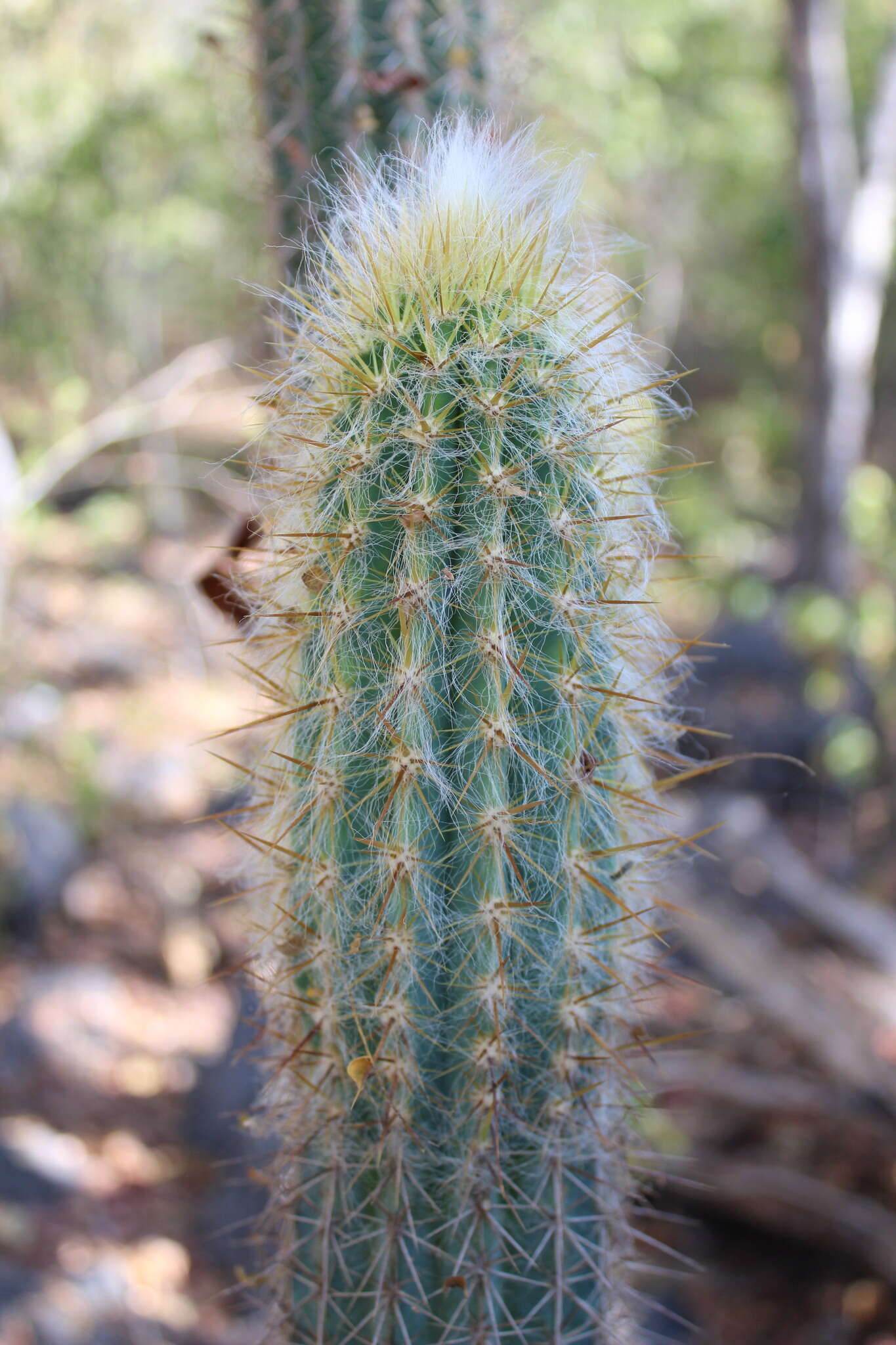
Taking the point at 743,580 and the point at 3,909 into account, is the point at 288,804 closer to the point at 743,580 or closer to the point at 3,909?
the point at 3,909

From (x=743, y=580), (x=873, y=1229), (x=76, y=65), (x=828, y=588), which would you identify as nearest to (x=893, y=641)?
(x=828, y=588)

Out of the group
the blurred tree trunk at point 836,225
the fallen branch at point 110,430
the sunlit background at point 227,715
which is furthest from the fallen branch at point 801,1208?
the blurred tree trunk at point 836,225

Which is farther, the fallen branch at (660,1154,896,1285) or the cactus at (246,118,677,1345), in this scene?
the fallen branch at (660,1154,896,1285)

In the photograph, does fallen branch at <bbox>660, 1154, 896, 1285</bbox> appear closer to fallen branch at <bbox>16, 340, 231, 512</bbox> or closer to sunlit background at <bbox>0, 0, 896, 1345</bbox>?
sunlit background at <bbox>0, 0, 896, 1345</bbox>

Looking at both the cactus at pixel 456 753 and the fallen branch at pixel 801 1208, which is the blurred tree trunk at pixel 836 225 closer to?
the fallen branch at pixel 801 1208

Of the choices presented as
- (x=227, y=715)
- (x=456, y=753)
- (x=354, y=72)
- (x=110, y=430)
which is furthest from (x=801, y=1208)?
(x=227, y=715)

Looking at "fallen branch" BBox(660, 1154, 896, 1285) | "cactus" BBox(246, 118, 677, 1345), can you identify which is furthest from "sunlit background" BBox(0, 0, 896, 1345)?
"cactus" BBox(246, 118, 677, 1345)
